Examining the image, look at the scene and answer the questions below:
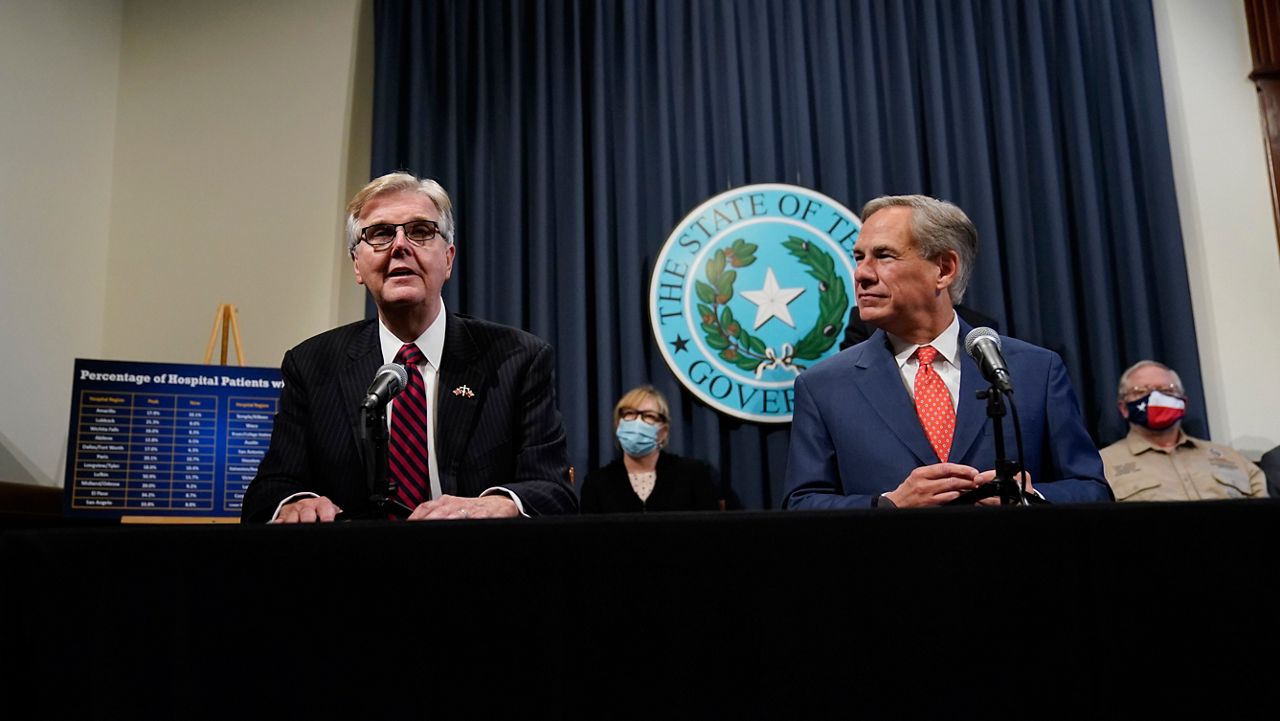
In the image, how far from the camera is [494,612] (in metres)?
1.19

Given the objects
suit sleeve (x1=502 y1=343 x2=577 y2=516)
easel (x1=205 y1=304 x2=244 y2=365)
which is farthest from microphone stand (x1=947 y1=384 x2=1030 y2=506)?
easel (x1=205 y1=304 x2=244 y2=365)

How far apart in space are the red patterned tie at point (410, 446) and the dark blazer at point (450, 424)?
37 millimetres

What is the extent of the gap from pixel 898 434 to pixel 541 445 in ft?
2.47

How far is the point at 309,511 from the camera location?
1.91 m

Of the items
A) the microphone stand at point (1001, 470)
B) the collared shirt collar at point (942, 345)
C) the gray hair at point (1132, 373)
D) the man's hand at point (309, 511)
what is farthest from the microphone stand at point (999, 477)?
the gray hair at point (1132, 373)

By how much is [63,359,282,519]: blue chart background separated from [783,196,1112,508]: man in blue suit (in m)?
2.64

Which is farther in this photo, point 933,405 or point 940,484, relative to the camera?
point 933,405

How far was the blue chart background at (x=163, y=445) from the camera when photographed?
4.03 m

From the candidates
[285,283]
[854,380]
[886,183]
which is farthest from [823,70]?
[854,380]

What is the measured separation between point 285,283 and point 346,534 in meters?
4.04

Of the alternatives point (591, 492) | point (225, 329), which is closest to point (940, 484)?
point (591, 492)

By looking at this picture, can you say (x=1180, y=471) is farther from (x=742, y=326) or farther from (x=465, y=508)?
(x=465, y=508)

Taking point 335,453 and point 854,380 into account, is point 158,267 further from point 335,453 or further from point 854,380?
point 854,380

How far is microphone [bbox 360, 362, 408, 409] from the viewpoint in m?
1.88
